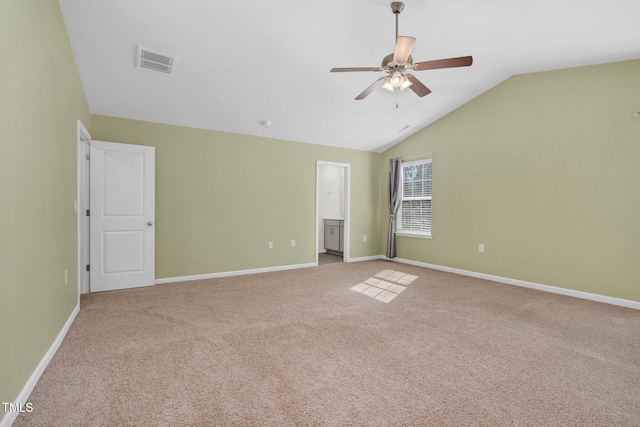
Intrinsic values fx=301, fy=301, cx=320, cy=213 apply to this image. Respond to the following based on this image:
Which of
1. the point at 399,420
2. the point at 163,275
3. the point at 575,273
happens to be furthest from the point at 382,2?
the point at 163,275

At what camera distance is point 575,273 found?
12.8 ft

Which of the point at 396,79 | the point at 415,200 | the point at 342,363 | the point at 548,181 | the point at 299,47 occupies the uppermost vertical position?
the point at 299,47

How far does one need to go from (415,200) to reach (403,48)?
3.93m

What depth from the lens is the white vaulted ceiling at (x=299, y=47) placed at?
105 inches

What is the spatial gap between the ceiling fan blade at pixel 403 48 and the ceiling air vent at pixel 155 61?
2.29m

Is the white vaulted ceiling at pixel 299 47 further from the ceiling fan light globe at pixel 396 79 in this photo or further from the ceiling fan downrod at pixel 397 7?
the ceiling fan light globe at pixel 396 79

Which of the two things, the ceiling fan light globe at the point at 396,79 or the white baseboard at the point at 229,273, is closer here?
the ceiling fan light globe at the point at 396,79

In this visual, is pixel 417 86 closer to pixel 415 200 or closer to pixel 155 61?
pixel 155 61

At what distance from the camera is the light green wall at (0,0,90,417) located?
1.51 meters

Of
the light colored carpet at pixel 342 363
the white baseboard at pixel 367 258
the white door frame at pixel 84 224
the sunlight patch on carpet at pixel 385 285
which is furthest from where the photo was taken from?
the white baseboard at pixel 367 258

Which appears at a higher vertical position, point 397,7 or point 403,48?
point 397,7

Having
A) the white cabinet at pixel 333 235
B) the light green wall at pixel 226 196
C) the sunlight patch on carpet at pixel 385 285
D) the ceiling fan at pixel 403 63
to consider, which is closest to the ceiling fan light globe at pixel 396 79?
the ceiling fan at pixel 403 63

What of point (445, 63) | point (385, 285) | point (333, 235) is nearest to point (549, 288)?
point (385, 285)

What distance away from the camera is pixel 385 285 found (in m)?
4.41
